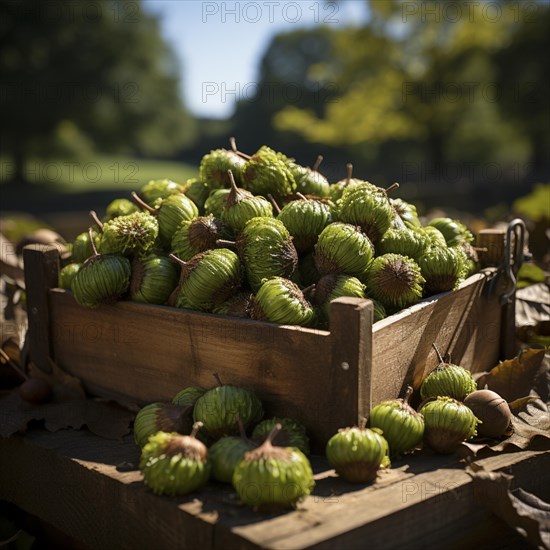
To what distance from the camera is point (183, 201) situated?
2.87m

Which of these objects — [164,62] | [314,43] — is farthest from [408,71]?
[314,43]

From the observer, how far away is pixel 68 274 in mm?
2980

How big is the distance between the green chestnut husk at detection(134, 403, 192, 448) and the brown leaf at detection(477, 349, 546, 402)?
3.91ft

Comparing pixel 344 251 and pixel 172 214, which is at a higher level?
pixel 172 214

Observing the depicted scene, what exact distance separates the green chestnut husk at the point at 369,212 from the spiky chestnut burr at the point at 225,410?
2.58 feet

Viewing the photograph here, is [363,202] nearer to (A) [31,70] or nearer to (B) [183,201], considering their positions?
(B) [183,201]

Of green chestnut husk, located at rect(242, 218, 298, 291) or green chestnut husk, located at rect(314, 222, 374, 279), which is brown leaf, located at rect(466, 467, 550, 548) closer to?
green chestnut husk, located at rect(314, 222, 374, 279)

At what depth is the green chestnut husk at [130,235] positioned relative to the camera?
2736mm

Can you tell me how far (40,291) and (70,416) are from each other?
618 mm

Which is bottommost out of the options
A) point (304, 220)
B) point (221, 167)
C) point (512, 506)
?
point (512, 506)

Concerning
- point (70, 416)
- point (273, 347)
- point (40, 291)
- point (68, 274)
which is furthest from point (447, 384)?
point (40, 291)

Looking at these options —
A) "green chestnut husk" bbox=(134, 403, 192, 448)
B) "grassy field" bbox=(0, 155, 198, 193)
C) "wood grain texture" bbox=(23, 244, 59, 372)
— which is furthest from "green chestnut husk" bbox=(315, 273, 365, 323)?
"grassy field" bbox=(0, 155, 198, 193)

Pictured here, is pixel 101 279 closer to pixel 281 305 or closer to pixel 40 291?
pixel 40 291

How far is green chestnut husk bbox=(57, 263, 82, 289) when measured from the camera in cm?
296
